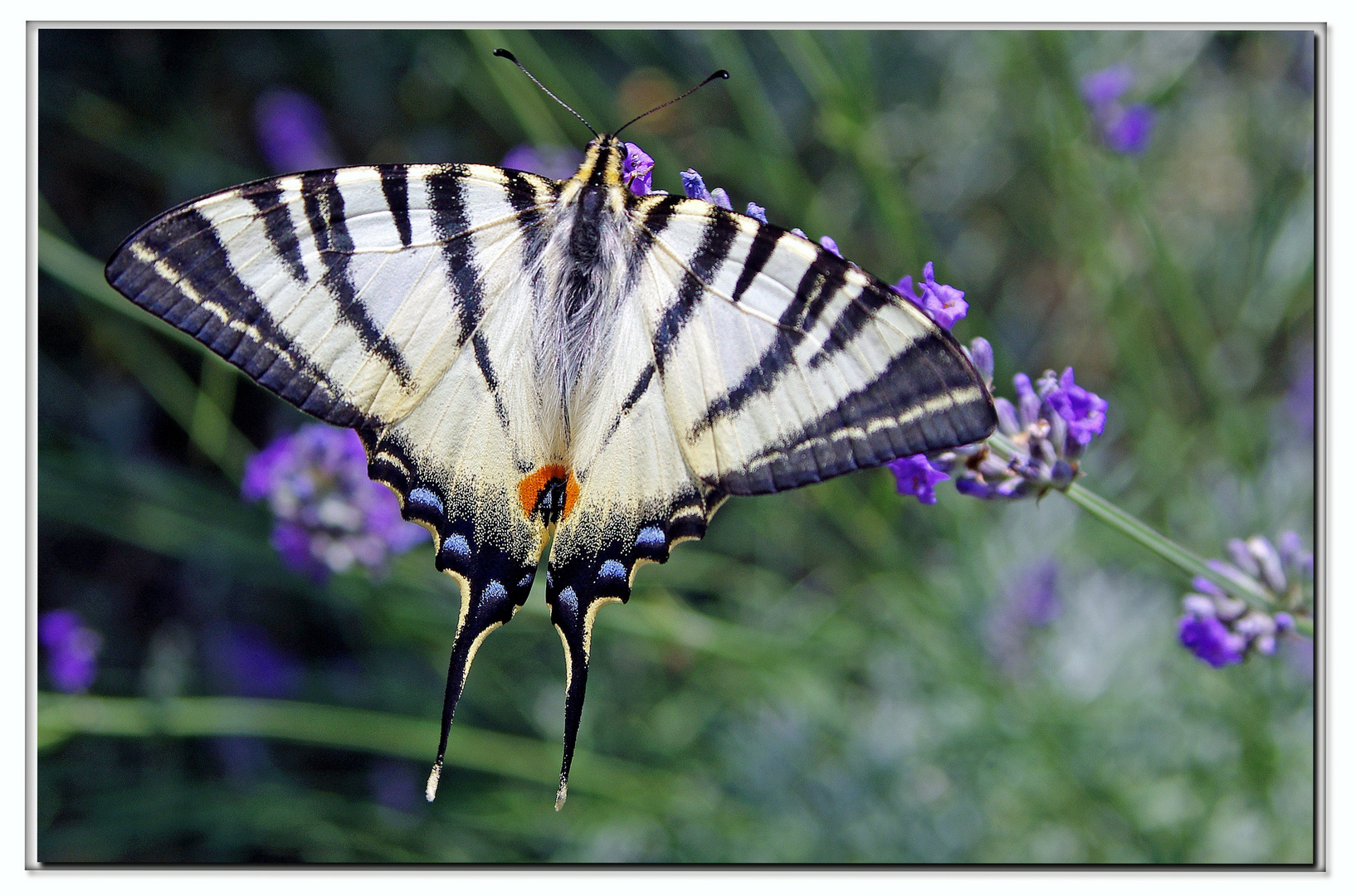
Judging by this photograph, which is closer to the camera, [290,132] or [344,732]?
[344,732]

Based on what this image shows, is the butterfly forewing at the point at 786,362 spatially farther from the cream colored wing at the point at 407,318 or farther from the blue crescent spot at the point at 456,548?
the blue crescent spot at the point at 456,548

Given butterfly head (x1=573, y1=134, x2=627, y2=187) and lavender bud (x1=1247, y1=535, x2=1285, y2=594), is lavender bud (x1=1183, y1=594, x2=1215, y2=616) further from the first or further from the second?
butterfly head (x1=573, y1=134, x2=627, y2=187)

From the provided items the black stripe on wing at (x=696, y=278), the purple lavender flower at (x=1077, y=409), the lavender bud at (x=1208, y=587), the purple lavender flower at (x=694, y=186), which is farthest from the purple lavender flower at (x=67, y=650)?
the lavender bud at (x=1208, y=587)

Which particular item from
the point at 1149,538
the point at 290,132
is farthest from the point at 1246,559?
the point at 290,132

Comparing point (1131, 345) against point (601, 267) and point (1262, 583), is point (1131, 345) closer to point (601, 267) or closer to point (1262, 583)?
point (1262, 583)

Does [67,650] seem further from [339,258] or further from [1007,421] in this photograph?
[1007,421]

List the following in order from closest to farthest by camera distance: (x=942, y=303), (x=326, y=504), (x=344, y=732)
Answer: (x=942, y=303) < (x=326, y=504) < (x=344, y=732)
